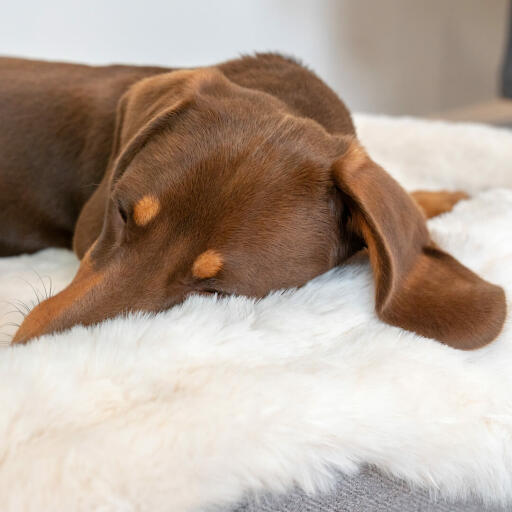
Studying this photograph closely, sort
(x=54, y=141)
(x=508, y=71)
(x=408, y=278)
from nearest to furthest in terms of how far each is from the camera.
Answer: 1. (x=408, y=278)
2. (x=54, y=141)
3. (x=508, y=71)

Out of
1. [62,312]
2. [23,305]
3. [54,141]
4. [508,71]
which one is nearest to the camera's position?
[62,312]

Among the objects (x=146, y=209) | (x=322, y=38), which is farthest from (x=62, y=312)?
(x=322, y=38)

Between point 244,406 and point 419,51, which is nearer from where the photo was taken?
point 244,406

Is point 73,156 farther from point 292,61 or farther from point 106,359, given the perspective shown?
point 106,359

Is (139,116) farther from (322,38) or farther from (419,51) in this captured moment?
(419,51)

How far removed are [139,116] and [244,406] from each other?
93cm

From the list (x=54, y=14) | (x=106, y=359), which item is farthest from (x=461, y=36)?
(x=106, y=359)

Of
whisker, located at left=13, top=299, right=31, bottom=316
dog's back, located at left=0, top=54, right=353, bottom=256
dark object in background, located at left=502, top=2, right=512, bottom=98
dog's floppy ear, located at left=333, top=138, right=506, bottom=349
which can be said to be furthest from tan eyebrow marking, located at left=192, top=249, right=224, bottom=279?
dark object in background, located at left=502, top=2, right=512, bottom=98

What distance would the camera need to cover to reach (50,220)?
85.5 inches

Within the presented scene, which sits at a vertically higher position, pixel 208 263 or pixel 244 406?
pixel 208 263

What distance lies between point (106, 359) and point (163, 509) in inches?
12.4

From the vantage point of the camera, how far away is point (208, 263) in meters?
1.42

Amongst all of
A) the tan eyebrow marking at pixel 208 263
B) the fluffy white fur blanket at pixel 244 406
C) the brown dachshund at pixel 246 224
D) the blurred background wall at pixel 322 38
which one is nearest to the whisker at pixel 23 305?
the brown dachshund at pixel 246 224

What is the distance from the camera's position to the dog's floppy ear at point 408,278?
1461 millimetres
